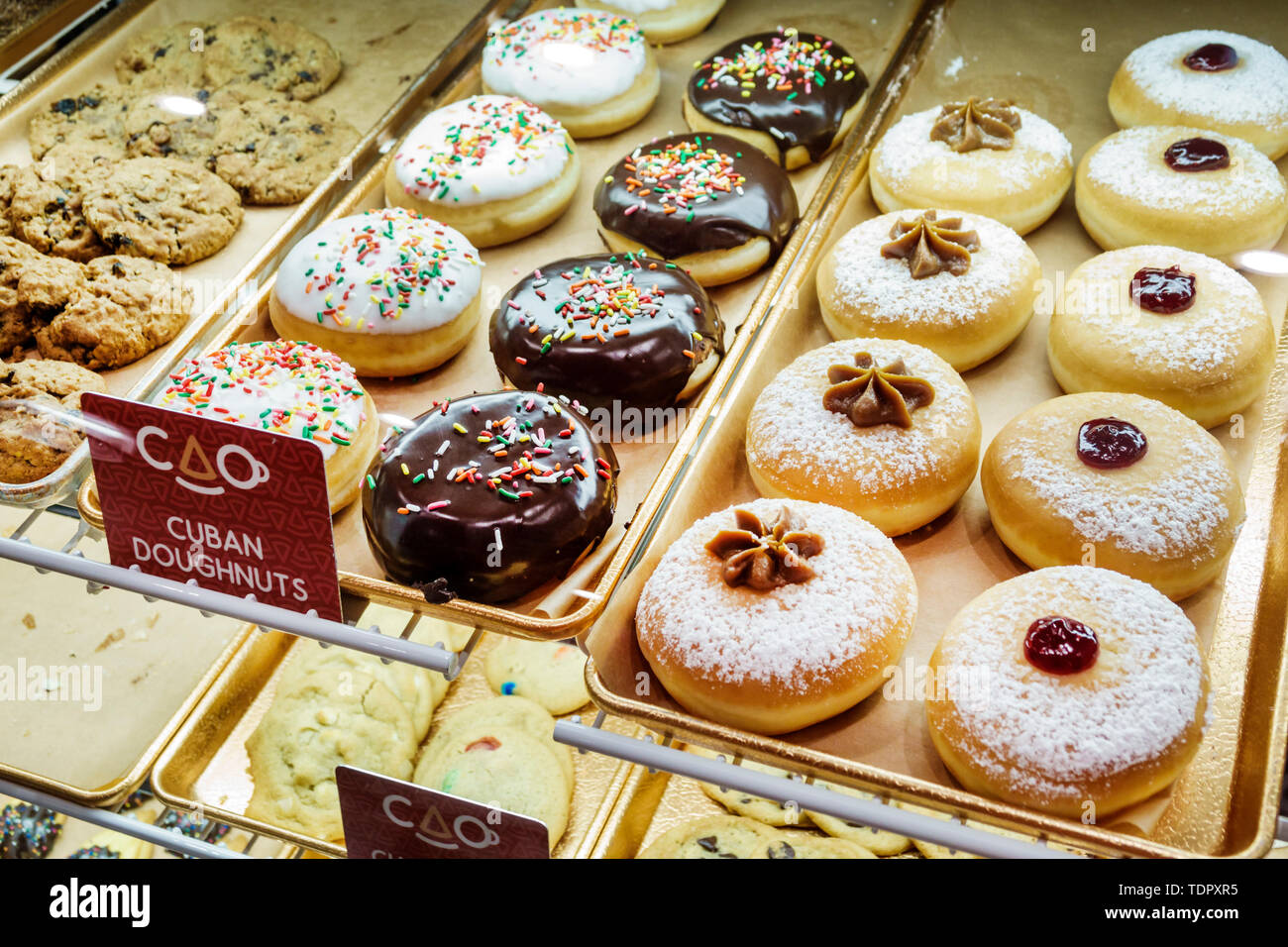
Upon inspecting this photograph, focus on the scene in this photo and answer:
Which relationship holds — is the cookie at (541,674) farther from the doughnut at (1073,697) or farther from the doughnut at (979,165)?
the doughnut at (979,165)

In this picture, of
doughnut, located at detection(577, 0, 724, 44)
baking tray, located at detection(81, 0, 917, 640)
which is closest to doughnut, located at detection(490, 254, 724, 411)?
baking tray, located at detection(81, 0, 917, 640)

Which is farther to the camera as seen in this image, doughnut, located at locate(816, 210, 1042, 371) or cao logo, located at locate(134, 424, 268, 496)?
doughnut, located at locate(816, 210, 1042, 371)

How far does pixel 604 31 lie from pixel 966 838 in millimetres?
2591

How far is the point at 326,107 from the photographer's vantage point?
3357 millimetres

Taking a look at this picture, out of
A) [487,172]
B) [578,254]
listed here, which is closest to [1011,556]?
[578,254]

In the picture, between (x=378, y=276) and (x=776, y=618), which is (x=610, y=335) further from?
(x=776, y=618)

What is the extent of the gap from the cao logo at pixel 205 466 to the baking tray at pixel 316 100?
876 mm

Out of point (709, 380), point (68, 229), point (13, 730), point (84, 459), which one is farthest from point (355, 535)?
point (68, 229)

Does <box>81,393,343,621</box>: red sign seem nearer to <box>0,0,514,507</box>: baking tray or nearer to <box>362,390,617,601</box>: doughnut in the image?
<box>362,390,617,601</box>: doughnut

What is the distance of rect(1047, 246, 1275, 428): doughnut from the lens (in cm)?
230

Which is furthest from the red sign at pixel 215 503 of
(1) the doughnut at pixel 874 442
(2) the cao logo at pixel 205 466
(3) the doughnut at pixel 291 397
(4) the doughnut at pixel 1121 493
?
(4) the doughnut at pixel 1121 493

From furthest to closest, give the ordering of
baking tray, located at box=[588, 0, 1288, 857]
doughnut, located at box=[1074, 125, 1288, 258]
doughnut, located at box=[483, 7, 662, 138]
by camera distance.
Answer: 1. doughnut, located at box=[483, 7, 662, 138]
2. doughnut, located at box=[1074, 125, 1288, 258]
3. baking tray, located at box=[588, 0, 1288, 857]

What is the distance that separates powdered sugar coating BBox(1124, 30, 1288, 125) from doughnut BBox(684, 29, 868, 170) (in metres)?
0.76

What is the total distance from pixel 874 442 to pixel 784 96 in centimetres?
130
